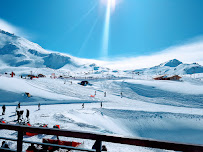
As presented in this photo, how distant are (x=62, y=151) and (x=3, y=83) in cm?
3779

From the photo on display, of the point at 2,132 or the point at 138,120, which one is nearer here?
the point at 2,132

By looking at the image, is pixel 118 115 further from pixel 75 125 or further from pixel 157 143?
pixel 157 143

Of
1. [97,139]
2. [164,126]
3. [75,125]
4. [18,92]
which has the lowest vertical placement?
[164,126]

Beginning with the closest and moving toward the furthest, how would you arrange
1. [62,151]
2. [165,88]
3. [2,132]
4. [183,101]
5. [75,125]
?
[62,151]
[2,132]
[75,125]
[183,101]
[165,88]

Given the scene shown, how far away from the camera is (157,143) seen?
6.05ft

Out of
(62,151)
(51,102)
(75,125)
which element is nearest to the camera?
(62,151)

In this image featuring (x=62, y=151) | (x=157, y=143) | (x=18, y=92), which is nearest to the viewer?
(x=157, y=143)

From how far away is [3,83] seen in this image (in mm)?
36781

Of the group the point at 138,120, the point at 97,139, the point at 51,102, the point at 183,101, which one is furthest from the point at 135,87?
the point at 97,139

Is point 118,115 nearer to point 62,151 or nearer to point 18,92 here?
point 62,151

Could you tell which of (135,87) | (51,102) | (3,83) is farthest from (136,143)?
(135,87)

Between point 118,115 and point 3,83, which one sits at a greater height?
point 3,83

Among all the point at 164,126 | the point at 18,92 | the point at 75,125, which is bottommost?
the point at 164,126

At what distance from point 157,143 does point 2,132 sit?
1547 centimetres
